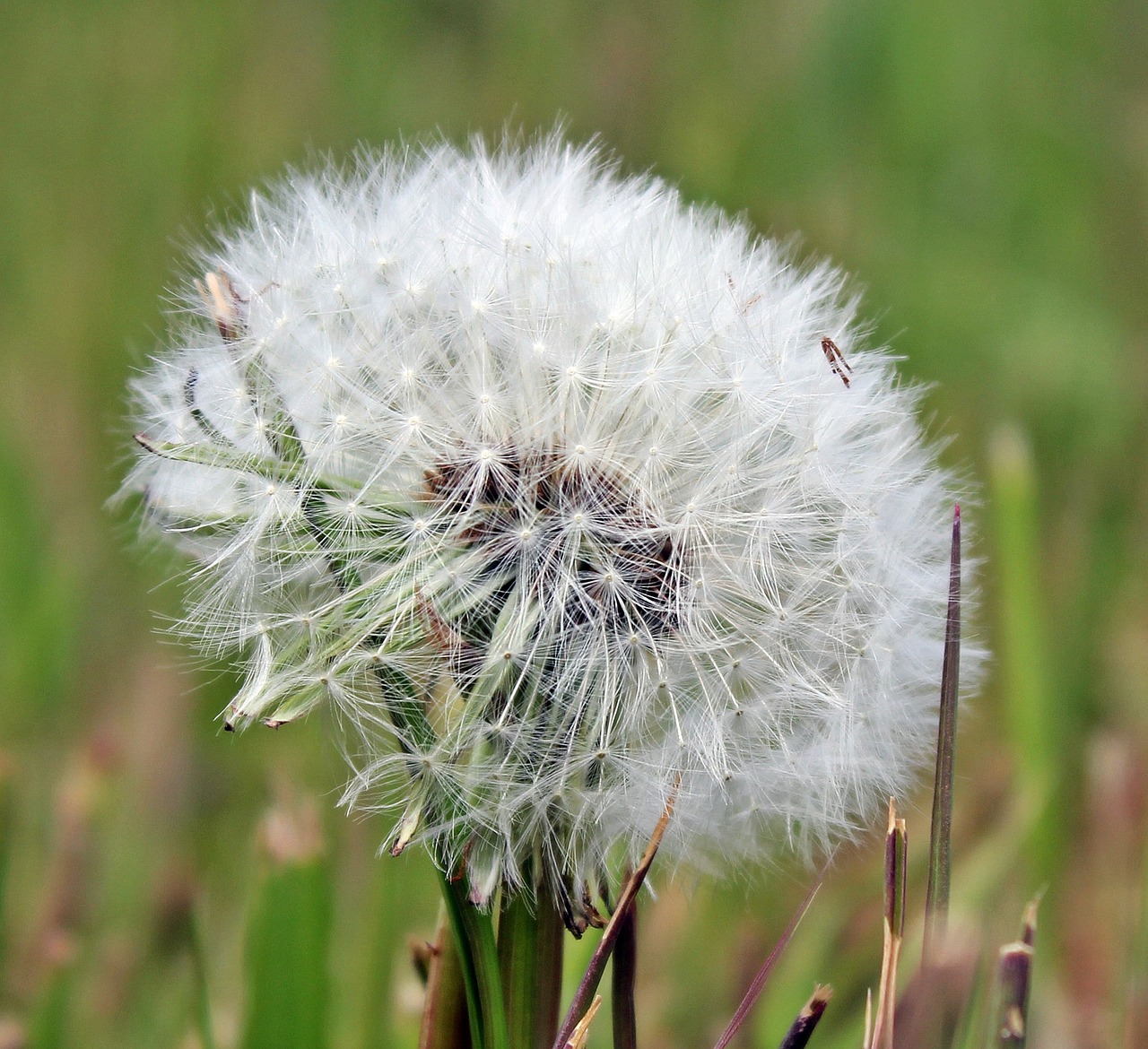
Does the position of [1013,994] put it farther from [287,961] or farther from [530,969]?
[287,961]

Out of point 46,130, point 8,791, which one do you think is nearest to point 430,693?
point 8,791

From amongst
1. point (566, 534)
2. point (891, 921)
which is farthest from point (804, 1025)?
point (566, 534)

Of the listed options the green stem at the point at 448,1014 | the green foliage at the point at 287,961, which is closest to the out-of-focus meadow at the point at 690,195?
the green foliage at the point at 287,961

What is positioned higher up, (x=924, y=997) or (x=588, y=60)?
(x=588, y=60)

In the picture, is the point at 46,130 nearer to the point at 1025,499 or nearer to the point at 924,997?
the point at 1025,499

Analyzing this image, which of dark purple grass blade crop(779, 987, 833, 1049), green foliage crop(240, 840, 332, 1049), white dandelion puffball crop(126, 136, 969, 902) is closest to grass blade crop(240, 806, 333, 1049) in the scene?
green foliage crop(240, 840, 332, 1049)

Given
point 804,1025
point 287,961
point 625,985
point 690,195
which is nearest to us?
point 804,1025

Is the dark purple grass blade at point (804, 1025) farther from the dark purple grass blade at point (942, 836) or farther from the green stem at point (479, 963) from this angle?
the green stem at point (479, 963)
